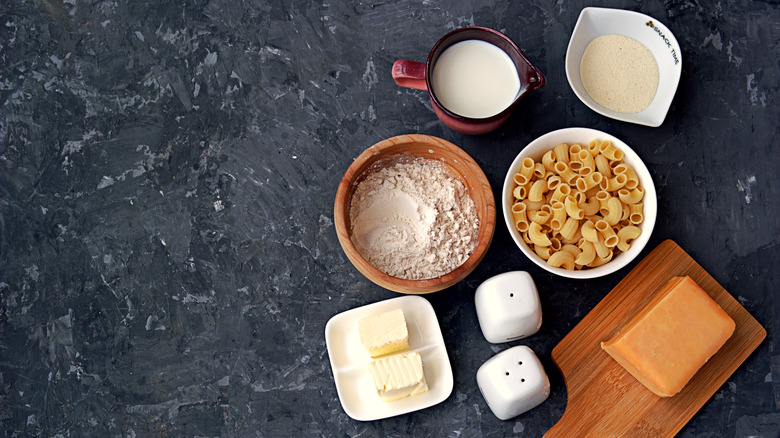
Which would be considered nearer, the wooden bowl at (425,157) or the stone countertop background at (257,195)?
the wooden bowl at (425,157)

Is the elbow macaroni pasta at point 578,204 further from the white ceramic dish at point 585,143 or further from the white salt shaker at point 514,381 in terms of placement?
the white salt shaker at point 514,381

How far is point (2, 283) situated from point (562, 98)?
133 centimetres

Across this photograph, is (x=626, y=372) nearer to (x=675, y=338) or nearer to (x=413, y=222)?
(x=675, y=338)

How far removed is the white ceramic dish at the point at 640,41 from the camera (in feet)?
4.25

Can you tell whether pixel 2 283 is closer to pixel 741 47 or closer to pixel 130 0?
pixel 130 0

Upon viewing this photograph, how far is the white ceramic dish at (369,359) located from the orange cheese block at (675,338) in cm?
37

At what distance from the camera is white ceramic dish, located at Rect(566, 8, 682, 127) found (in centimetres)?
130

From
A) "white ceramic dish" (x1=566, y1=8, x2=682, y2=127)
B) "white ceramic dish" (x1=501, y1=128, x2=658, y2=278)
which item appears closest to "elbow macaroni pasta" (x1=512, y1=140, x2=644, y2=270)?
"white ceramic dish" (x1=501, y1=128, x2=658, y2=278)

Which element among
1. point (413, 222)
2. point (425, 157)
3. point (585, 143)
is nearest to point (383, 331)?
point (413, 222)

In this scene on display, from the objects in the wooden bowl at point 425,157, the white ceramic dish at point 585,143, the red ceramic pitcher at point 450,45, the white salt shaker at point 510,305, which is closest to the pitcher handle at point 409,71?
the red ceramic pitcher at point 450,45

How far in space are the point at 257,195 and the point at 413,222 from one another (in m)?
0.37

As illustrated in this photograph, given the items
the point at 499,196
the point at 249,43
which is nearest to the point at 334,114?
the point at 249,43

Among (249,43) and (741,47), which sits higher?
(249,43)

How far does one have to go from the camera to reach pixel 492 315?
4.03ft
